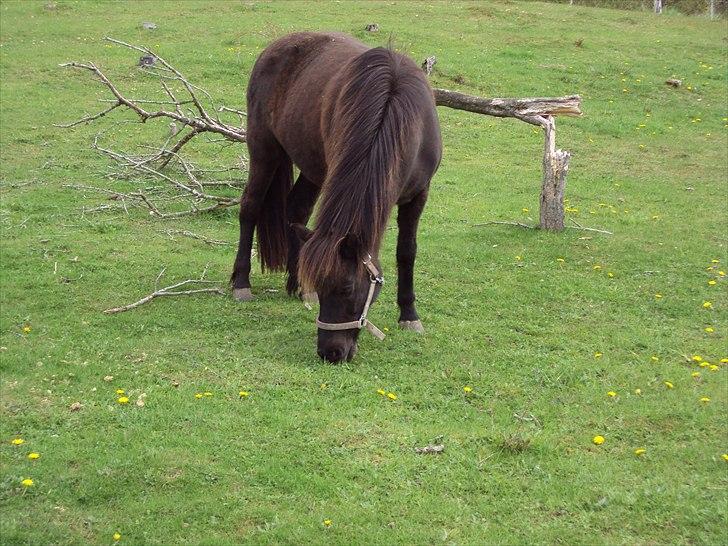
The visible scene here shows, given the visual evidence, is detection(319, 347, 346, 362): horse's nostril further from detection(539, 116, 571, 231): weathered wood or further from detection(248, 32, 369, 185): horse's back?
detection(539, 116, 571, 231): weathered wood

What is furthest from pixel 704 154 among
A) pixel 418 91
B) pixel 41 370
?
pixel 41 370

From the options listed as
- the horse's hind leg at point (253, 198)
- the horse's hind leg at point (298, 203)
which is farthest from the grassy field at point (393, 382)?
the horse's hind leg at point (298, 203)

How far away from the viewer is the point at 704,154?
14758 millimetres

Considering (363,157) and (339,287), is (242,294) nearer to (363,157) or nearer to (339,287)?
(339,287)

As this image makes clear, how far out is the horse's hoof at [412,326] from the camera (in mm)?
6691

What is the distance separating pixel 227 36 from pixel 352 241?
52.9ft

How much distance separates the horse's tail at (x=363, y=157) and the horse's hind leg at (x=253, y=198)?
1.58 meters

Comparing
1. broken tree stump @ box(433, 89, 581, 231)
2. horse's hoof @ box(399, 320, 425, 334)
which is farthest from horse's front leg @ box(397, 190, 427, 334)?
broken tree stump @ box(433, 89, 581, 231)

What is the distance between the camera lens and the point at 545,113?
9719 millimetres

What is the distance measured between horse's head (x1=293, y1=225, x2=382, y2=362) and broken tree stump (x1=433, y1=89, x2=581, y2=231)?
4.62 m

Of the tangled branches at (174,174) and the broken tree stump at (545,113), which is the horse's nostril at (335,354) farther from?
the broken tree stump at (545,113)

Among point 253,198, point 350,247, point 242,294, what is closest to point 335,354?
point 350,247

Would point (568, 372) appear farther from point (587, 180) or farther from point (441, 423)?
point (587, 180)

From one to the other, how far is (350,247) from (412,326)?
5.05 ft
